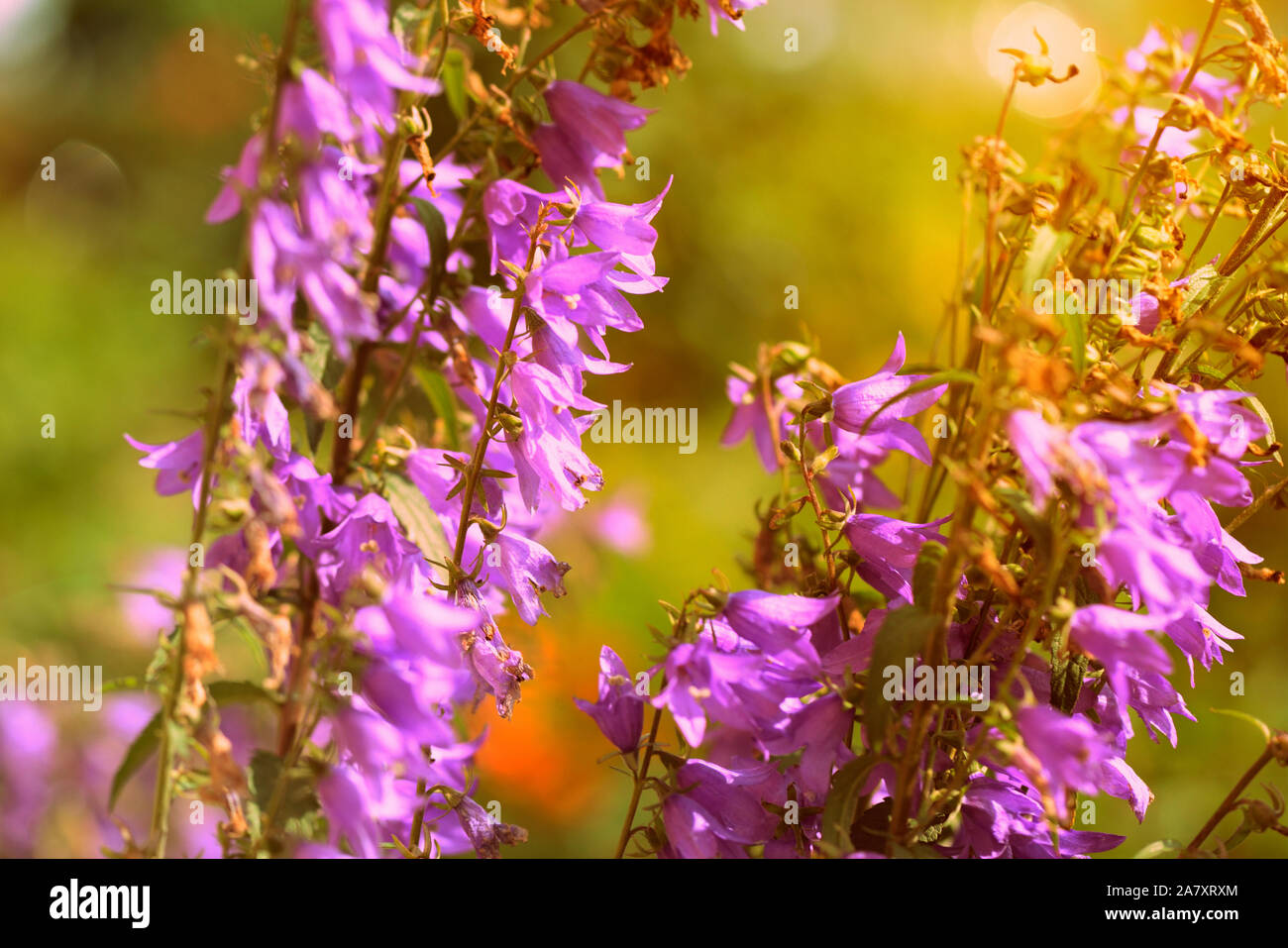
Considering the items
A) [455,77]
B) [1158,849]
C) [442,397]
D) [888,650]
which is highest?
[455,77]

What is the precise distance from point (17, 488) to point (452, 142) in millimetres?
2481

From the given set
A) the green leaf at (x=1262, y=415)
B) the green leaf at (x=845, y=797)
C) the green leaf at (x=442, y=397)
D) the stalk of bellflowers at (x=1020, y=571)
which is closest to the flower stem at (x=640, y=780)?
the stalk of bellflowers at (x=1020, y=571)

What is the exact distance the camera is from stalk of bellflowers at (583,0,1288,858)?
1.57 feet

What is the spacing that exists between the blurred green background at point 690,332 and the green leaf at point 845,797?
0.44 m

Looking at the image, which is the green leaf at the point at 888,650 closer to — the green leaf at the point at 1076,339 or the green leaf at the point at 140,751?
the green leaf at the point at 1076,339

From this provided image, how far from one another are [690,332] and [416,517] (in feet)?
5.47

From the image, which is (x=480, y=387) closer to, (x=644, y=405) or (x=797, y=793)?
(x=797, y=793)

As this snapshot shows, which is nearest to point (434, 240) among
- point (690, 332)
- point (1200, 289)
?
point (1200, 289)

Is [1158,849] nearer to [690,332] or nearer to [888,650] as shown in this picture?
[888,650]

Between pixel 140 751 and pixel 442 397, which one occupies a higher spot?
pixel 442 397

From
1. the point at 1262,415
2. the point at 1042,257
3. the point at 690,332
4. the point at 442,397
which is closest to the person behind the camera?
the point at 1042,257

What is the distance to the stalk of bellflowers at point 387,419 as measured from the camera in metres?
0.44

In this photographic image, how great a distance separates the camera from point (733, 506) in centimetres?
214

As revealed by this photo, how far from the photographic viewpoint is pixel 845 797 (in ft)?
1.78
